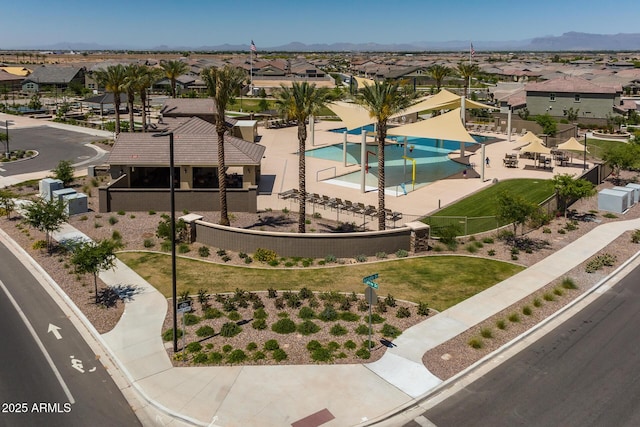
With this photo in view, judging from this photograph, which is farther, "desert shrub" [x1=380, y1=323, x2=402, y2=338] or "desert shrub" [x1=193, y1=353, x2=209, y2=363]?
"desert shrub" [x1=380, y1=323, x2=402, y2=338]

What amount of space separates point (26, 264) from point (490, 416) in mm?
23319

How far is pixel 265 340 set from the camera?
19.9 m

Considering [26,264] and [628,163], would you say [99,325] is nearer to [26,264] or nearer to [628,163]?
[26,264]

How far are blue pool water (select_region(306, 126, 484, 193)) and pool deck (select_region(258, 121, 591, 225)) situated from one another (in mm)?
1546

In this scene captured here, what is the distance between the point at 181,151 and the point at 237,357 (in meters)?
23.1

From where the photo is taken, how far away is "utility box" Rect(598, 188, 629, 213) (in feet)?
123

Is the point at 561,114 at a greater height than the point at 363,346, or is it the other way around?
the point at 561,114

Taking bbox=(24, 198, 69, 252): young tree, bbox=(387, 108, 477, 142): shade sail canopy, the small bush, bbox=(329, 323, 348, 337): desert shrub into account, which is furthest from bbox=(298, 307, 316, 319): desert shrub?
bbox=(387, 108, 477, 142): shade sail canopy

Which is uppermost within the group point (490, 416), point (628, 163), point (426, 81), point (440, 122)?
point (426, 81)

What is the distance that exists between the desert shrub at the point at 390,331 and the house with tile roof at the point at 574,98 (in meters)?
68.4

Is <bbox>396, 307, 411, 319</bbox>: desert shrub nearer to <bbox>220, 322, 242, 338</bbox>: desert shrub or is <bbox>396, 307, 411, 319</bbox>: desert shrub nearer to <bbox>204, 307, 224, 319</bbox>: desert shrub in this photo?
<bbox>220, 322, 242, 338</bbox>: desert shrub

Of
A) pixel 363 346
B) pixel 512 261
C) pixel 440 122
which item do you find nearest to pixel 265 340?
pixel 363 346

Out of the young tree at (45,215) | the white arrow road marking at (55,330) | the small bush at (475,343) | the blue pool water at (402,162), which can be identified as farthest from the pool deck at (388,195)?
the white arrow road marking at (55,330)

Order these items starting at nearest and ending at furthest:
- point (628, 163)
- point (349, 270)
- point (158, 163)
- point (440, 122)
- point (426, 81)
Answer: point (349, 270) < point (158, 163) < point (628, 163) < point (440, 122) < point (426, 81)
